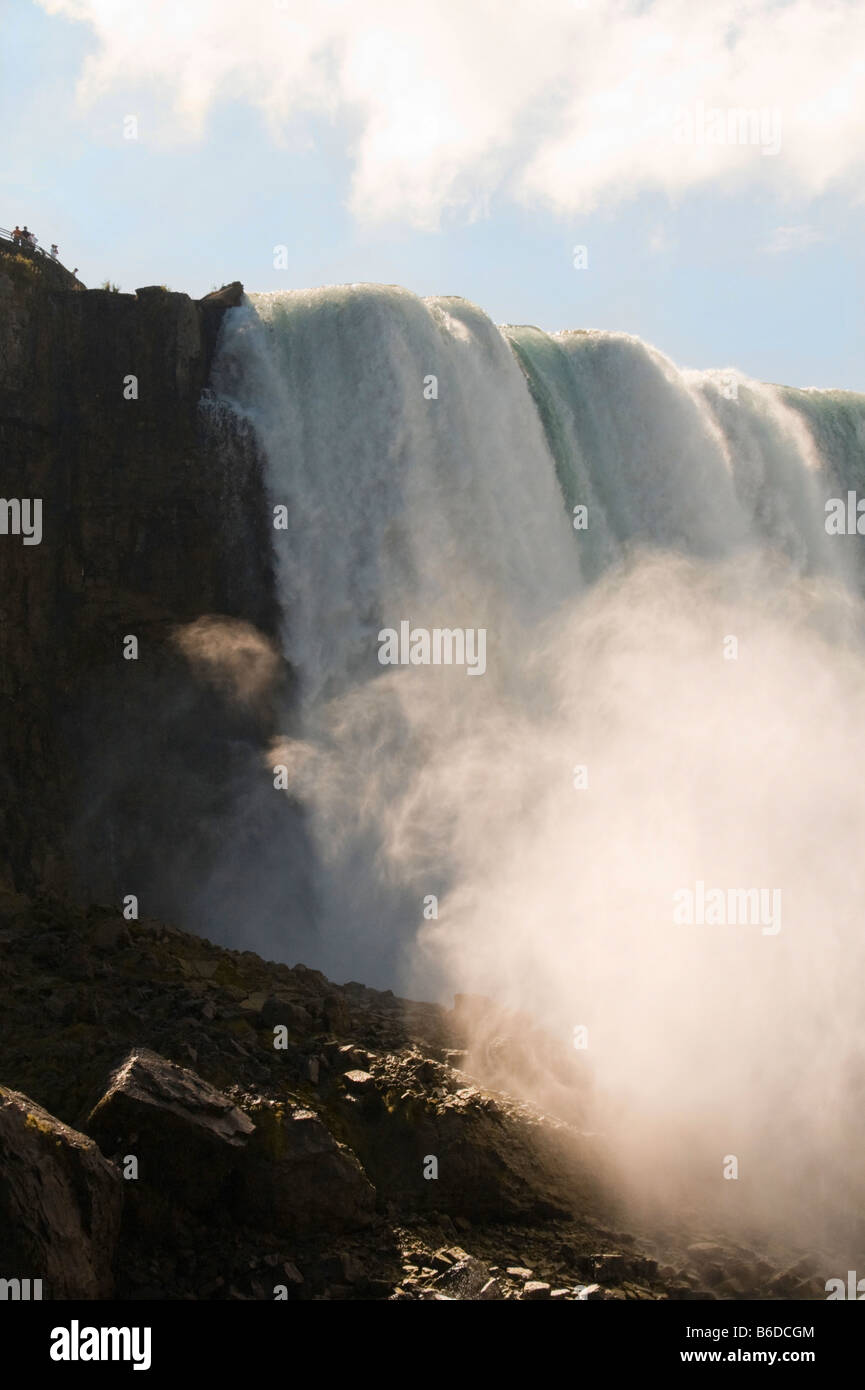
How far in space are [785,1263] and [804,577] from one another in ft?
79.7

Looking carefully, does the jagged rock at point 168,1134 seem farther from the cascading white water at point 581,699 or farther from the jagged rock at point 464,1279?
the cascading white water at point 581,699

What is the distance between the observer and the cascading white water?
631 inches

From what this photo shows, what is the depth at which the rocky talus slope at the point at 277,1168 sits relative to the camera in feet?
32.7

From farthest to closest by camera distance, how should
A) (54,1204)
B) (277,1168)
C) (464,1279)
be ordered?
1. (277,1168)
2. (464,1279)
3. (54,1204)

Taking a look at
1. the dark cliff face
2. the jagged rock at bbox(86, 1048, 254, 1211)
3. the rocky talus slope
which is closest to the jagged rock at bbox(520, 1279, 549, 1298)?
the rocky talus slope

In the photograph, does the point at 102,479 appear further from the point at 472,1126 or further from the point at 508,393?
the point at 472,1126

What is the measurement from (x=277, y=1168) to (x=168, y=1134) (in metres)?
1.00

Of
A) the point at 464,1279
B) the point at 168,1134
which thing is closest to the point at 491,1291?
the point at 464,1279

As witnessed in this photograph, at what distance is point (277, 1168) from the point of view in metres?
11.0

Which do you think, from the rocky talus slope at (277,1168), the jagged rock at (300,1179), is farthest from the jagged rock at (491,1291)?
the jagged rock at (300,1179)

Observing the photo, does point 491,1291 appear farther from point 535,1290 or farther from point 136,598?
point 136,598

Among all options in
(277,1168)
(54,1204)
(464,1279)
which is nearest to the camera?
(54,1204)

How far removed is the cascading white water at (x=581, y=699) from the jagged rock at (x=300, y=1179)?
3.68 m

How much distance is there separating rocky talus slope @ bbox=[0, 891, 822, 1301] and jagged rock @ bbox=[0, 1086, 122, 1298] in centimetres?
1
